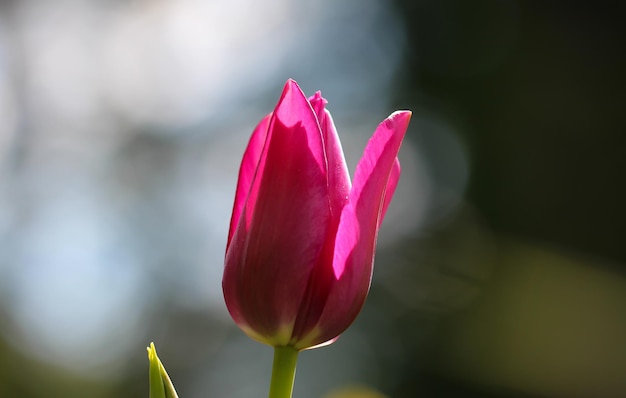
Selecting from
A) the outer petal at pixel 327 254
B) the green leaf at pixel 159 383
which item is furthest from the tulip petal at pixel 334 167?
the green leaf at pixel 159 383

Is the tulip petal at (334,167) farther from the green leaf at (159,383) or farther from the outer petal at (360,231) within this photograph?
the green leaf at (159,383)

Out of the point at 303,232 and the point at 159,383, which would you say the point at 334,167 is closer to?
the point at 303,232

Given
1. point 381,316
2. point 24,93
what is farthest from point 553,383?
point 24,93

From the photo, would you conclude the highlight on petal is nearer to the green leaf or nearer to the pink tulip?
the pink tulip

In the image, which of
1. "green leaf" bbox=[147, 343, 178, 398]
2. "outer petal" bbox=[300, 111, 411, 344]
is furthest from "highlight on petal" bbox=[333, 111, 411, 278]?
"green leaf" bbox=[147, 343, 178, 398]

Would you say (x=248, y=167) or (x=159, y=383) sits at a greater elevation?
(x=248, y=167)

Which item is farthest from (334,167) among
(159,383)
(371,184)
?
(159,383)

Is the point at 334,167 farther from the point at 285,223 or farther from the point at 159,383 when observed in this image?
the point at 159,383
